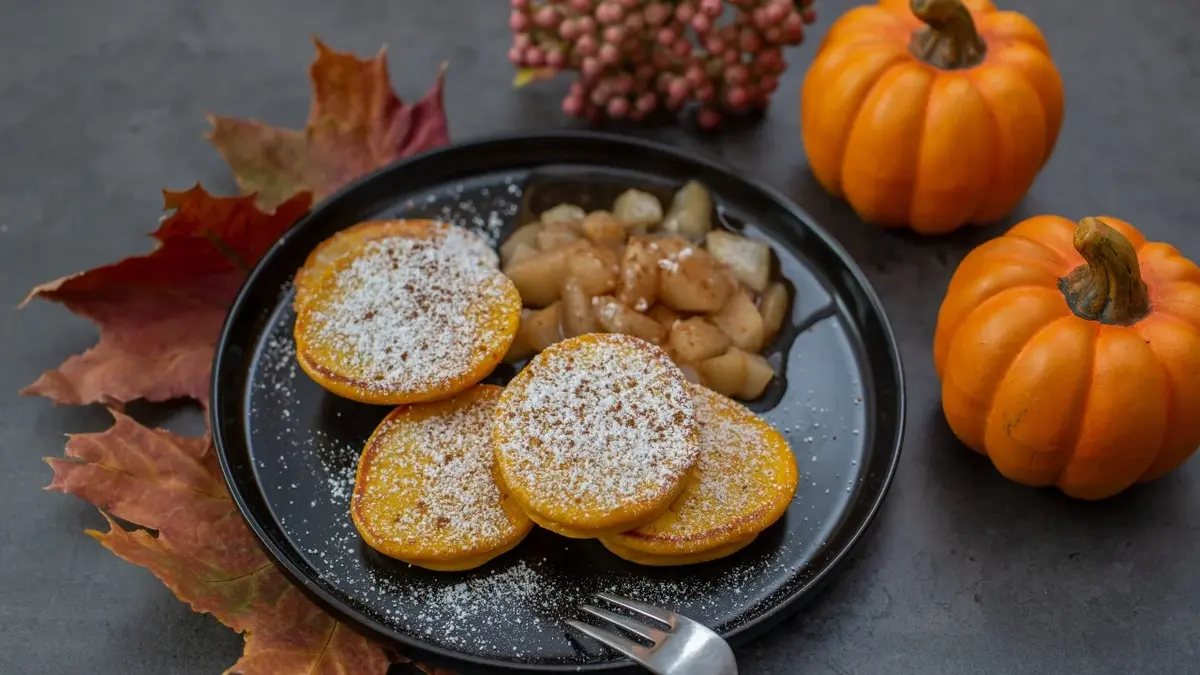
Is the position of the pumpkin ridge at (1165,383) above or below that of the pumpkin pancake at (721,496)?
above

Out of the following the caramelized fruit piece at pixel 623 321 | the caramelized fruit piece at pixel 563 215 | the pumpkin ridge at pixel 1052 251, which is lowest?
the caramelized fruit piece at pixel 623 321

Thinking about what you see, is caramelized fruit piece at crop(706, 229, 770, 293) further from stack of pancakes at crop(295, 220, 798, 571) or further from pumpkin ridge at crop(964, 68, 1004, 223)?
pumpkin ridge at crop(964, 68, 1004, 223)

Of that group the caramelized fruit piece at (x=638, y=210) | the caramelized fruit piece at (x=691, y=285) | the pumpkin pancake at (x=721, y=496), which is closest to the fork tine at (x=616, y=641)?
the pumpkin pancake at (x=721, y=496)

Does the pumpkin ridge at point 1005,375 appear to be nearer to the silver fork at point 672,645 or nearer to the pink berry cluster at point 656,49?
the silver fork at point 672,645

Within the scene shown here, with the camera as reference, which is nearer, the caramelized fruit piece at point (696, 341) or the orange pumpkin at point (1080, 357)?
the orange pumpkin at point (1080, 357)

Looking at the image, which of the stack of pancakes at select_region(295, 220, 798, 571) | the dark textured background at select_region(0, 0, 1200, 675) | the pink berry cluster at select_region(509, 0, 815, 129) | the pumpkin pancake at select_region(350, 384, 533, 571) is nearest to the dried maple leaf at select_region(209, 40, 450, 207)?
the dark textured background at select_region(0, 0, 1200, 675)

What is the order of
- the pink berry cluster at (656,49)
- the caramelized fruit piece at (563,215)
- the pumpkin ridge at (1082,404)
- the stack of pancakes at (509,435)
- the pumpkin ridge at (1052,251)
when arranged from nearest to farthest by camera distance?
the stack of pancakes at (509,435), the pumpkin ridge at (1082,404), the pumpkin ridge at (1052,251), the caramelized fruit piece at (563,215), the pink berry cluster at (656,49)

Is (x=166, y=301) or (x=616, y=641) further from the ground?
(x=166, y=301)

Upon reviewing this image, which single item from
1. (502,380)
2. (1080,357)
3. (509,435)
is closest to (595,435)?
(509,435)

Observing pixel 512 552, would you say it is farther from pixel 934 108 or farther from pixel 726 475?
pixel 934 108
